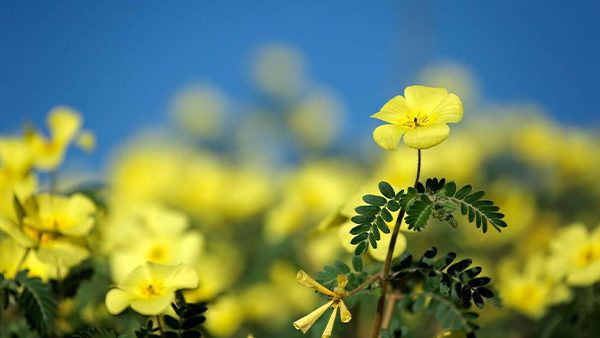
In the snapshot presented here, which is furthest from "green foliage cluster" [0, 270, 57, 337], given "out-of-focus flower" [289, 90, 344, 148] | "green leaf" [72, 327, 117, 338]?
"out-of-focus flower" [289, 90, 344, 148]

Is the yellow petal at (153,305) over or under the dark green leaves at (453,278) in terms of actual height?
under

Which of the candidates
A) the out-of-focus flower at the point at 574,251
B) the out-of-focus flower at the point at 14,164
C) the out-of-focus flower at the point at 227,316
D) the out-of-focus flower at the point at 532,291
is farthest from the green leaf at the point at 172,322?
the out-of-focus flower at the point at 227,316

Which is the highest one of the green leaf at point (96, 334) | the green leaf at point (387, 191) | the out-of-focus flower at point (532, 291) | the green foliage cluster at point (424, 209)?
the out-of-focus flower at point (532, 291)

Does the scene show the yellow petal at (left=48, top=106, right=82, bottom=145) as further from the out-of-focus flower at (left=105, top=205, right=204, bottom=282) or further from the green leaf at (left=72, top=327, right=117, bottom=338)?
the green leaf at (left=72, top=327, right=117, bottom=338)

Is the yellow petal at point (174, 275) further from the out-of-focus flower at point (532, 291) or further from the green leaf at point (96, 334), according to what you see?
the out-of-focus flower at point (532, 291)

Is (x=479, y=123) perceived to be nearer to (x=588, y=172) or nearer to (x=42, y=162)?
(x=588, y=172)

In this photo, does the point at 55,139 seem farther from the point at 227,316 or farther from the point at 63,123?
the point at 227,316
